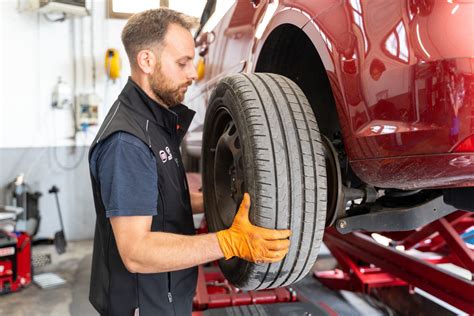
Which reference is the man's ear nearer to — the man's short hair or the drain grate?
the man's short hair

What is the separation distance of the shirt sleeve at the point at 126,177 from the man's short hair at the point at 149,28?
353 millimetres

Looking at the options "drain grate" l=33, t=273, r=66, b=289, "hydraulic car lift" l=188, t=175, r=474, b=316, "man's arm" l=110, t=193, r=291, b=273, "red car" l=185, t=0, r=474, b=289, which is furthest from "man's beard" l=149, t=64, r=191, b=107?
"drain grate" l=33, t=273, r=66, b=289

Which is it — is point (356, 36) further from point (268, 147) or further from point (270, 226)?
point (270, 226)

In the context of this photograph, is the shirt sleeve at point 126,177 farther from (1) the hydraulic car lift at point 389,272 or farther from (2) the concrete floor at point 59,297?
(2) the concrete floor at point 59,297

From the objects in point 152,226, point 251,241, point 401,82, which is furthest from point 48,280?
point 401,82

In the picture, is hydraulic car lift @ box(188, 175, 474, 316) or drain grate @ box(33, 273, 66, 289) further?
drain grate @ box(33, 273, 66, 289)

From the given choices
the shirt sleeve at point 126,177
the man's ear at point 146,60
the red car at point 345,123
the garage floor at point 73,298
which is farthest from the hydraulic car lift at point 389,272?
the man's ear at point 146,60

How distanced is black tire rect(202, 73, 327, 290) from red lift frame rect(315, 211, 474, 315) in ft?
4.74

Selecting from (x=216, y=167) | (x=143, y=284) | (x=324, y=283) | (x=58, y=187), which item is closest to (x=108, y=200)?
(x=143, y=284)

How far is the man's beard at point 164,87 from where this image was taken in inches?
59.3

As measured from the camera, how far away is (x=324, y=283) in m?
3.46

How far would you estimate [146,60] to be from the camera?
4.90 feet

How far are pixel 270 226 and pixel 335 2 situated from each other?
63 centimetres

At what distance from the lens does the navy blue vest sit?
1467 mm
